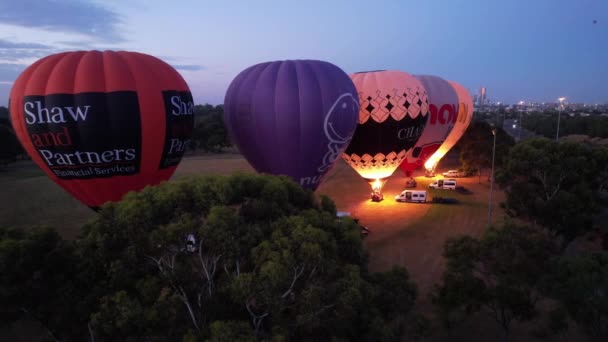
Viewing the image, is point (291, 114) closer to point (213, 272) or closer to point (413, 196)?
point (213, 272)

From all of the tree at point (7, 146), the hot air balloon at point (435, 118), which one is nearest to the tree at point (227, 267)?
the hot air balloon at point (435, 118)

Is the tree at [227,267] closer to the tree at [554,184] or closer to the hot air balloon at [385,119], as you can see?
the tree at [554,184]

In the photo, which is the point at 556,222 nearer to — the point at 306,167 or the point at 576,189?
the point at 576,189

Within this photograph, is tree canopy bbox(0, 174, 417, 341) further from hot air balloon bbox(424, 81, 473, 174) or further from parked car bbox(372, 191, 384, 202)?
hot air balloon bbox(424, 81, 473, 174)

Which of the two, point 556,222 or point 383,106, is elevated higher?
point 383,106

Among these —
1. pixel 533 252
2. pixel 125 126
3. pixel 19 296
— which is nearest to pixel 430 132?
pixel 533 252
